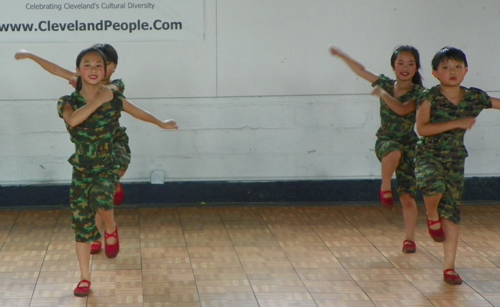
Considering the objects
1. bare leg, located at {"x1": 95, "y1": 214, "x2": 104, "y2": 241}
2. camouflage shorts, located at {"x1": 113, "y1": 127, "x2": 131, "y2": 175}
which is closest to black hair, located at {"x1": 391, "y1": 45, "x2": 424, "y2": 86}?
camouflage shorts, located at {"x1": 113, "y1": 127, "x2": 131, "y2": 175}

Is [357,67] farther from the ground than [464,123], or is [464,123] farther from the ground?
[357,67]

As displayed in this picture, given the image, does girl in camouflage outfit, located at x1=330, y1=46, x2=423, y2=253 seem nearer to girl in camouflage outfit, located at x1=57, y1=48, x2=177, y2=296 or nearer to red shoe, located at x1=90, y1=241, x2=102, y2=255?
girl in camouflage outfit, located at x1=57, y1=48, x2=177, y2=296

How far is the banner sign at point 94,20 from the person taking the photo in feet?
21.8

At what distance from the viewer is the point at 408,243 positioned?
5.36 m

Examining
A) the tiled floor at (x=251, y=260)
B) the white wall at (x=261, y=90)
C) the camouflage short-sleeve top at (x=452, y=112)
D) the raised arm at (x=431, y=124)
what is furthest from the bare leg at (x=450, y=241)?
the white wall at (x=261, y=90)

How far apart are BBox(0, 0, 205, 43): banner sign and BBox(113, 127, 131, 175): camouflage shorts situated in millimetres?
1514

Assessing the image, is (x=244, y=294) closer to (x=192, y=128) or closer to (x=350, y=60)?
(x=350, y=60)

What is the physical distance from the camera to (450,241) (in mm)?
4594

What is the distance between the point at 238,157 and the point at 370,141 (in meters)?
1.25

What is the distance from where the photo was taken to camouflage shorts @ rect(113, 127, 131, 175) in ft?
17.4

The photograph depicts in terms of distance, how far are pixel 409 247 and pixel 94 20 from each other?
3398 mm

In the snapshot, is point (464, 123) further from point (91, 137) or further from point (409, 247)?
point (91, 137)

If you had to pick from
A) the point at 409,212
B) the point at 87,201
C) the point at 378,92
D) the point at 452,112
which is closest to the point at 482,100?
the point at 452,112

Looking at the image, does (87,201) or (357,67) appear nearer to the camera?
(87,201)
